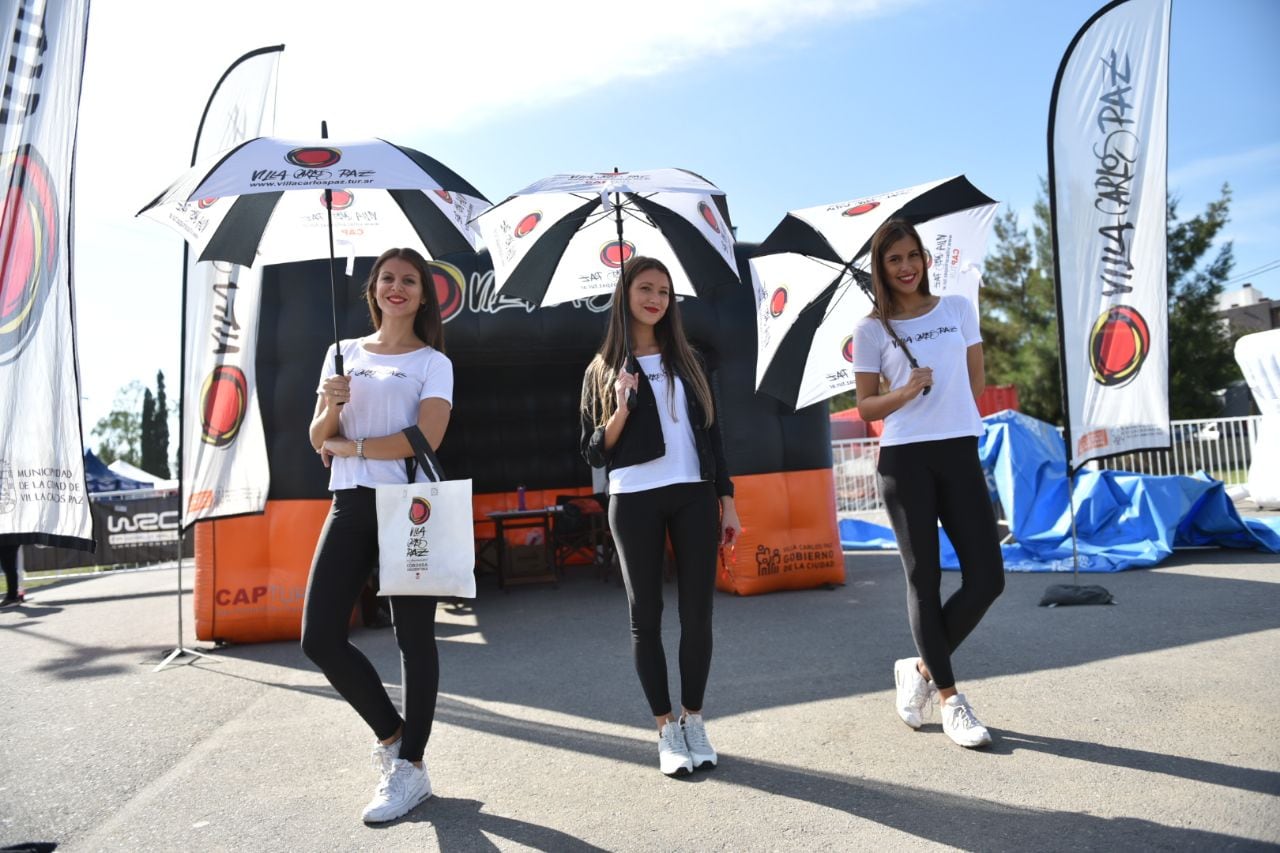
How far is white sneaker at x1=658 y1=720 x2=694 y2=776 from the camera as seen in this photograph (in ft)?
9.86

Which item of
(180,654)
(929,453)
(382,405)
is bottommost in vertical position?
(180,654)

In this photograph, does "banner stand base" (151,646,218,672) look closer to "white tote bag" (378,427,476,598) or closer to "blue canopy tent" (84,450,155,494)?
"white tote bag" (378,427,476,598)

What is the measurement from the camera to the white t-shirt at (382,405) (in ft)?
9.25

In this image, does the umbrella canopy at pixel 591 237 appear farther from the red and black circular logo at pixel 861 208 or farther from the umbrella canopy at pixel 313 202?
the red and black circular logo at pixel 861 208

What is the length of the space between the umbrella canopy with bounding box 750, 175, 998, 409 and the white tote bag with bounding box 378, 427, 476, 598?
212 centimetres

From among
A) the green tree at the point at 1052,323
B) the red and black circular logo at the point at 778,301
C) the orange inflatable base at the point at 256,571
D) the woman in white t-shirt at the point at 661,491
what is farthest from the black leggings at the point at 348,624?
the green tree at the point at 1052,323

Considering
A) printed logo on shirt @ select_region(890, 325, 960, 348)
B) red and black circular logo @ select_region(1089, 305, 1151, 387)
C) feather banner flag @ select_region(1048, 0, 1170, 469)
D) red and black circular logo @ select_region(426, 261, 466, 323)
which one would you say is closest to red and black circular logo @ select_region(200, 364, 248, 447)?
red and black circular logo @ select_region(426, 261, 466, 323)

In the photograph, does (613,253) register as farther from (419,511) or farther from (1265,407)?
(1265,407)

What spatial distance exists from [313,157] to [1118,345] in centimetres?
576

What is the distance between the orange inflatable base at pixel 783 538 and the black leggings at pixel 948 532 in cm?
367

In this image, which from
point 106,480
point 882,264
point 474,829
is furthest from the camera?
point 106,480

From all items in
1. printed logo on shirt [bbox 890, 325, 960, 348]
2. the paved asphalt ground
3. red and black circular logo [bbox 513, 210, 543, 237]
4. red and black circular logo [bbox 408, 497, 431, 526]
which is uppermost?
red and black circular logo [bbox 513, 210, 543, 237]

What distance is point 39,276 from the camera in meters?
2.75

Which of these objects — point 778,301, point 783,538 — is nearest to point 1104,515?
point 783,538
